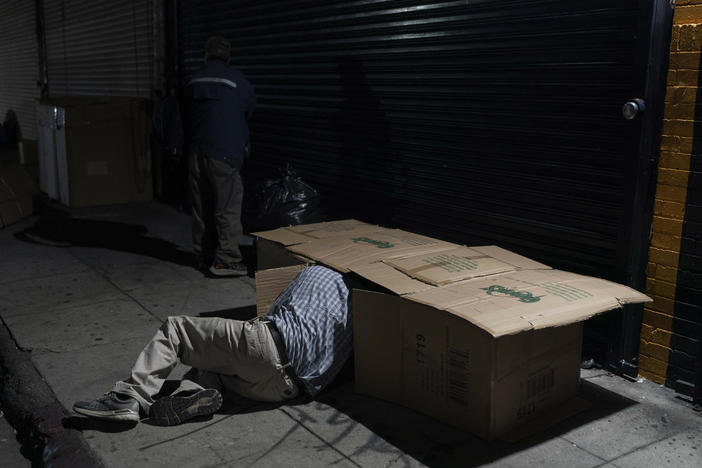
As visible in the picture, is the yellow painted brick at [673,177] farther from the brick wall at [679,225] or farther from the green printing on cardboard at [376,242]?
the green printing on cardboard at [376,242]

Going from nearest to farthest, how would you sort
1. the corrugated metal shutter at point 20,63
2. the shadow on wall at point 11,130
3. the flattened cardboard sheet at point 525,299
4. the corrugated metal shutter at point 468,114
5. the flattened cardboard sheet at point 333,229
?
the flattened cardboard sheet at point 525,299
the corrugated metal shutter at point 468,114
the flattened cardboard sheet at point 333,229
the corrugated metal shutter at point 20,63
the shadow on wall at point 11,130

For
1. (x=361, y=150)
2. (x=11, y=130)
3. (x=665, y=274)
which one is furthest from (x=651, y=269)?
(x=11, y=130)

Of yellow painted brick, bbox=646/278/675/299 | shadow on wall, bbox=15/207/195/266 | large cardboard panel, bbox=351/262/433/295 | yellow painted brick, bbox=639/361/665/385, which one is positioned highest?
large cardboard panel, bbox=351/262/433/295

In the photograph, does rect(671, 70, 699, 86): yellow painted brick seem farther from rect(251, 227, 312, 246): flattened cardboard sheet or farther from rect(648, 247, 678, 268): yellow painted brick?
rect(251, 227, 312, 246): flattened cardboard sheet

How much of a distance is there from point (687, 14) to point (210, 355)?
2.92 meters

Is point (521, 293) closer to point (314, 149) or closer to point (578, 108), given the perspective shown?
point (578, 108)

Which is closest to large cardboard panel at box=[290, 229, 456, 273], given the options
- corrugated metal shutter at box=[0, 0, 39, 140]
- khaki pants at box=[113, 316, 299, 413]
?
khaki pants at box=[113, 316, 299, 413]

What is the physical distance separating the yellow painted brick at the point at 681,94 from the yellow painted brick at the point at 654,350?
4.33 feet

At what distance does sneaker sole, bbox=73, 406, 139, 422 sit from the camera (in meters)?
3.36

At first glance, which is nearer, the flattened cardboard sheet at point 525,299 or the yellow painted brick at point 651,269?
the flattened cardboard sheet at point 525,299

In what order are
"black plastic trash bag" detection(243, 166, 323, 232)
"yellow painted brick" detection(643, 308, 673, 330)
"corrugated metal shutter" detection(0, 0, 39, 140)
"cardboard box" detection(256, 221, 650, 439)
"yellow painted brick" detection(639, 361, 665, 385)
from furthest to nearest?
"corrugated metal shutter" detection(0, 0, 39, 140) < "black plastic trash bag" detection(243, 166, 323, 232) < "yellow painted brick" detection(639, 361, 665, 385) < "yellow painted brick" detection(643, 308, 673, 330) < "cardboard box" detection(256, 221, 650, 439)

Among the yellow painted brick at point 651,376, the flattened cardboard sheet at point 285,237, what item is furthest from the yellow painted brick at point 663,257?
the flattened cardboard sheet at point 285,237

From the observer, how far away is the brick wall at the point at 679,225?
139 inches

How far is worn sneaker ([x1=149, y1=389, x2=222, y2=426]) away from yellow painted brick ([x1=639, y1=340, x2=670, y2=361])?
2350mm
